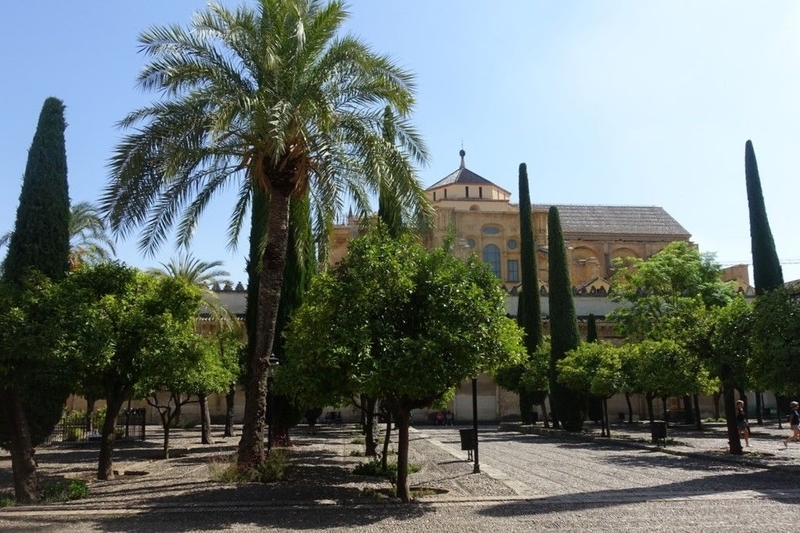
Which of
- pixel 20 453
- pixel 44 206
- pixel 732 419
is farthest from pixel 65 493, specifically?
pixel 732 419

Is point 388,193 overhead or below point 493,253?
below

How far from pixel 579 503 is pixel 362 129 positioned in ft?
24.9

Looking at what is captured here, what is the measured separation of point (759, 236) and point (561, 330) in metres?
9.60

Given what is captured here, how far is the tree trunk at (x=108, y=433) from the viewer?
13.2 metres

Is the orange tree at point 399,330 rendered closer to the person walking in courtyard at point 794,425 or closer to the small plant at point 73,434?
the person walking in courtyard at point 794,425

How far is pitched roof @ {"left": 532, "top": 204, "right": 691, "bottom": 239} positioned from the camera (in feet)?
203

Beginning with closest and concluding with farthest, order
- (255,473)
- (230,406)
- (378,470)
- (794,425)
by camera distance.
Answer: (255,473), (378,470), (794,425), (230,406)

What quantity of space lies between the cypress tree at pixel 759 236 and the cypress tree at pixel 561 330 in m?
8.15

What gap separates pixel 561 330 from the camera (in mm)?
29156

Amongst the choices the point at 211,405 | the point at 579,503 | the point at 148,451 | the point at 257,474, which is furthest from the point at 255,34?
the point at 211,405

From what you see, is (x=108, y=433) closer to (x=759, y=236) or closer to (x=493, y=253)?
(x=759, y=236)

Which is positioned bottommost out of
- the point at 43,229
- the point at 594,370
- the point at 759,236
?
the point at 594,370

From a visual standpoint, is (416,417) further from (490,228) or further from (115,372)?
(115,372)

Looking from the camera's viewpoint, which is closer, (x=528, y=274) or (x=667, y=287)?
(x=528, y=274)
